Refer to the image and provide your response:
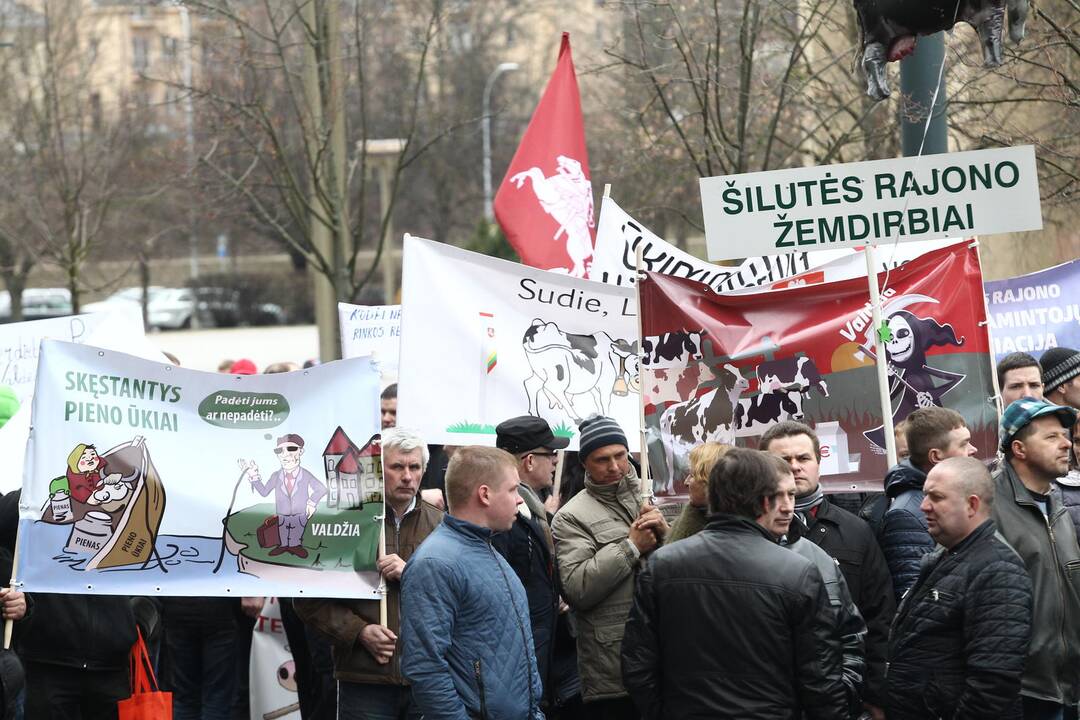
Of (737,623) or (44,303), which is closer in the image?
(737,623)

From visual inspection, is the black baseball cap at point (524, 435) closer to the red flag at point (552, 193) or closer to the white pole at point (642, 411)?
the white pole at point (642, 411)

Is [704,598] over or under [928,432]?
under

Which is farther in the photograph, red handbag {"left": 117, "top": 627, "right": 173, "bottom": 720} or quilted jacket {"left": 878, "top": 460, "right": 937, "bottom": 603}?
red handbag {"left": 117, "top": 627, "right": 173, "bottom": 720}

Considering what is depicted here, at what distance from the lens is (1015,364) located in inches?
309

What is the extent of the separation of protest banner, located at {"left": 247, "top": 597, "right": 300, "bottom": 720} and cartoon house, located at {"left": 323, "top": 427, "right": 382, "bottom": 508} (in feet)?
6.89

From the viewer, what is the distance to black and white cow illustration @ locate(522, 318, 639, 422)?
26.6 ft

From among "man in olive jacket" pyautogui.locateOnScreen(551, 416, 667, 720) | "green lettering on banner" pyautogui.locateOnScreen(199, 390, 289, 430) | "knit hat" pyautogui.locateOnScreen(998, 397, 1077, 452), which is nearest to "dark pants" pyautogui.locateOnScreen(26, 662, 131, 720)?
"green lettering on banner" pyautogui.locateOnScreen(199, 390, 289, 430)

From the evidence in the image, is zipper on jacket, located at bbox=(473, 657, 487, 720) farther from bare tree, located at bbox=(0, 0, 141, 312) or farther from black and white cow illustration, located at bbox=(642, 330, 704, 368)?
bare tree, located at bbox=(0, 0, 141, 312)

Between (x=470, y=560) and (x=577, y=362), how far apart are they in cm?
277

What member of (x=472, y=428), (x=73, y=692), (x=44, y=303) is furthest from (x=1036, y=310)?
(x=44, y=303)

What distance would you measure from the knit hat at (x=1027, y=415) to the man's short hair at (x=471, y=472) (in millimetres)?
1929

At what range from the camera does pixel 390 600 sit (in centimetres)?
686

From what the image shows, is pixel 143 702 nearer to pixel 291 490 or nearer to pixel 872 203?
pixel 291 490

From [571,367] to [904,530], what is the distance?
7.95 feet
